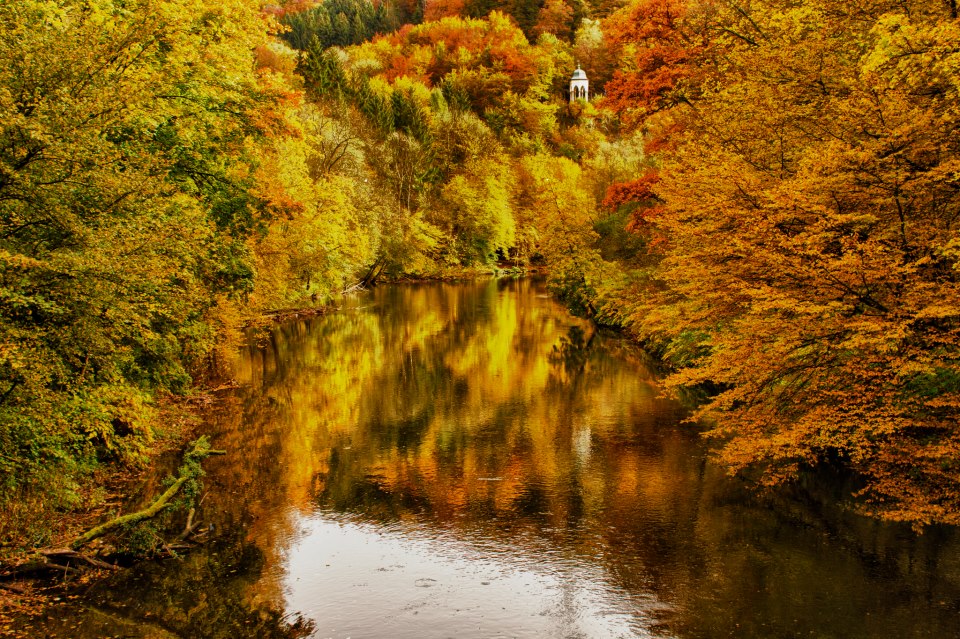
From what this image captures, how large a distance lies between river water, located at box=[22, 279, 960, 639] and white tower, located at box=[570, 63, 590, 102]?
3550 inches

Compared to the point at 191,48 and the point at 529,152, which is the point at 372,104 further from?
the point at 191,48

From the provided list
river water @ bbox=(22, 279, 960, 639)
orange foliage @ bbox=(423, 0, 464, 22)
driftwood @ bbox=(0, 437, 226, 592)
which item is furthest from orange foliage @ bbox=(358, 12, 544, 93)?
driftwood @ bbox=(0, 437, 226, 592)

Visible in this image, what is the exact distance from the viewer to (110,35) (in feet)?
39.1

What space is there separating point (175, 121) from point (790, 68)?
42.5 ft

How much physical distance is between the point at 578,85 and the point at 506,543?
101267mm

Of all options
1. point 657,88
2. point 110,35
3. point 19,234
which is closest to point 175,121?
point 110,35

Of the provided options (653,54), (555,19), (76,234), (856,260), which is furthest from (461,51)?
(76,234)

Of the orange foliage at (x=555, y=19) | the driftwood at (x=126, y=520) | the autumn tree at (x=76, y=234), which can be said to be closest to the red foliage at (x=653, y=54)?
the autumn tree at (x=76, y=234)

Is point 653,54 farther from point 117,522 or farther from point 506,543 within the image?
point 117,522

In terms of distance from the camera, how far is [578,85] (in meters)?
105

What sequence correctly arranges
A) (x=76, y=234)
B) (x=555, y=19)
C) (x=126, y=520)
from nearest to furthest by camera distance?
(x=76, y=234) < (x=126, y=520) < (x=555, y=19)

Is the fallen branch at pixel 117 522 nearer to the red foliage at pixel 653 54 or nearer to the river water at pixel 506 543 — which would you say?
the river water at pixel 506 543

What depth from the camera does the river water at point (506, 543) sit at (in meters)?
9.74

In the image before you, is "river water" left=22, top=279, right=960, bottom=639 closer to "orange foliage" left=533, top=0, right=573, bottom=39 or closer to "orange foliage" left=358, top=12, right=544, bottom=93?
"orange foliage" left=358, top=12, right=544, bottom=93
